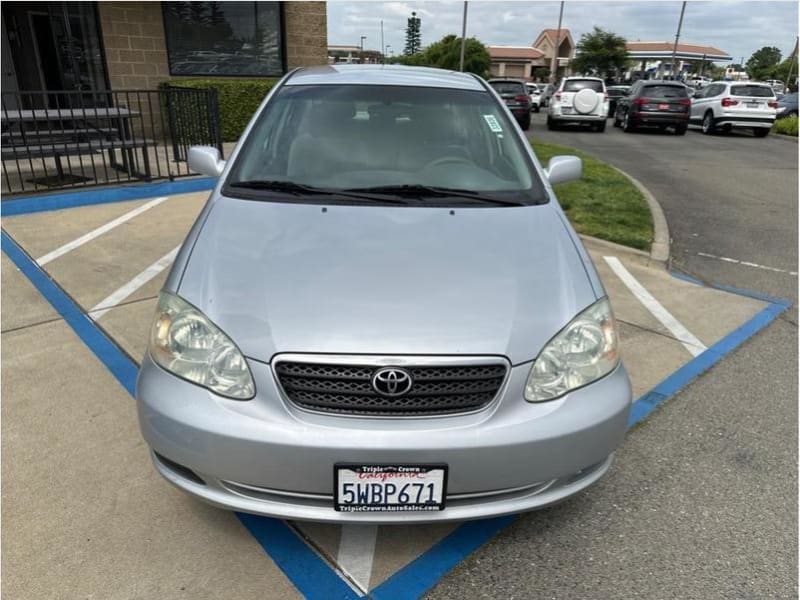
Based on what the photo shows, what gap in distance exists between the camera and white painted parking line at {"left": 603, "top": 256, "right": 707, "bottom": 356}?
12.7 feet

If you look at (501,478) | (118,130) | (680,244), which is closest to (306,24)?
(118,130)

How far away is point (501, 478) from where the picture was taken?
1.83 meters

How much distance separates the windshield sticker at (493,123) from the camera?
3.16 metres

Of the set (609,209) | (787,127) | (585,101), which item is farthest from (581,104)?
(609,209)

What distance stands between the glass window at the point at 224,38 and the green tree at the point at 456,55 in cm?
3056

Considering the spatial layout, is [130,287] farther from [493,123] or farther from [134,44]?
[134,44]

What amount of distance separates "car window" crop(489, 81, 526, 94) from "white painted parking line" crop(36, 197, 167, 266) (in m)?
14.4

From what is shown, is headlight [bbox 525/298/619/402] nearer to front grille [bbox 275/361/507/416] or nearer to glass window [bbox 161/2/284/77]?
front grille [bbox 275/361/507/416]

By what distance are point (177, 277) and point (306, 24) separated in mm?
11370

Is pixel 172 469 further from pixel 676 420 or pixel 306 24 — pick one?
pixel 306 24

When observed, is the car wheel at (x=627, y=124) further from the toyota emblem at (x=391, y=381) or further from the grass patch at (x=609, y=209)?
the toyota emblem at (x=391, y=381)

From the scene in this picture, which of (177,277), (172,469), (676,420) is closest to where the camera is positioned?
(172,469)

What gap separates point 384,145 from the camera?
296cm

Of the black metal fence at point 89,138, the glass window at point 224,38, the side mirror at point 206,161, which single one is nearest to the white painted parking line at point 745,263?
the side mirror at point 206,161
